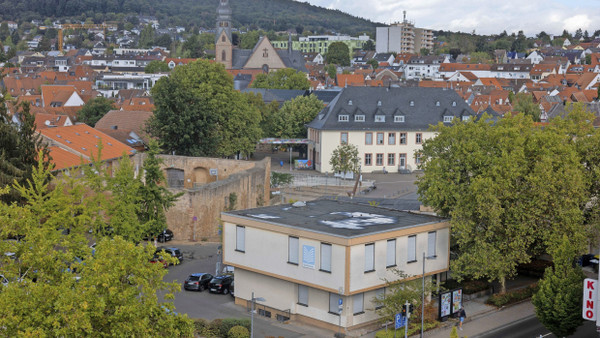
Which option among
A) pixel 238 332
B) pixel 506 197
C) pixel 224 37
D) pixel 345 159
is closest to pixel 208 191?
pixel 506 197

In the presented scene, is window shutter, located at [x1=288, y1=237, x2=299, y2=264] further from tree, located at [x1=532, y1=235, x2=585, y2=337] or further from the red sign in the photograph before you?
the red sign

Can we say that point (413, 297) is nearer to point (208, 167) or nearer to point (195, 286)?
point (195, 286)

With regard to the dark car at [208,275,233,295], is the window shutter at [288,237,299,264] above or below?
above

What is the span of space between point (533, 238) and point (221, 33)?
416 feet

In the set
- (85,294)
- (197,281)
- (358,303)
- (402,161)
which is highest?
(85,294)

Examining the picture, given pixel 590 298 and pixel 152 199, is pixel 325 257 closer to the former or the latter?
pixel 590 298

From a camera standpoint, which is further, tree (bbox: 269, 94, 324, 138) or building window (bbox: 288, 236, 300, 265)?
tree (bbox: 269, 94, 324, 138)

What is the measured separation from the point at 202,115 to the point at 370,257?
124 ft

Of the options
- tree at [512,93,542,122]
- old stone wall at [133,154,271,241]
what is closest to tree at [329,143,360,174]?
old stone wall at [133,154,271,241]

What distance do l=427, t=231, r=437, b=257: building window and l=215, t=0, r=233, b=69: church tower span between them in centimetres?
12534

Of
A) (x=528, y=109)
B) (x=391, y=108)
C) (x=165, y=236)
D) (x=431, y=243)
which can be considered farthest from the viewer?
(x=528, y=109)

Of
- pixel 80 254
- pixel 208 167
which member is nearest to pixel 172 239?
pixel 208 167

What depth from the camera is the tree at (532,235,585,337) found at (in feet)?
108

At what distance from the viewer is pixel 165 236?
51969mm
